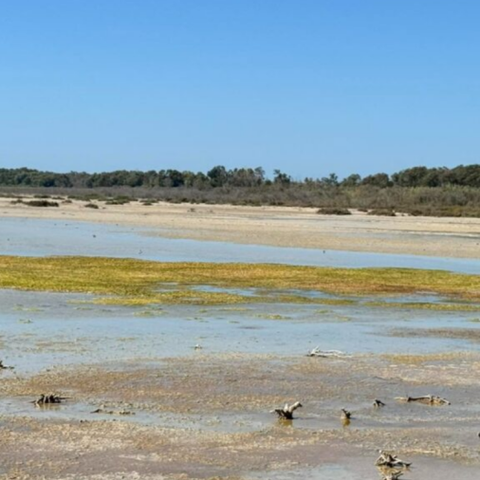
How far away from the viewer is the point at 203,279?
28.5m

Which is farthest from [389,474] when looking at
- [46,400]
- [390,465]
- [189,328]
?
[189,328]

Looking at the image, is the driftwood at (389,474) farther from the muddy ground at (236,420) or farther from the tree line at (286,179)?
the tree line at (286,179)

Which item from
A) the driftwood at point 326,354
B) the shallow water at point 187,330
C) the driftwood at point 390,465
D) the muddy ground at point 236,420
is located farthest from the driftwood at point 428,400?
the shallow water at point 187,330

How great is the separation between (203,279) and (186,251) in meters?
12.9

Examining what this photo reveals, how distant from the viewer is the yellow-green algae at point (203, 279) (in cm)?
2442

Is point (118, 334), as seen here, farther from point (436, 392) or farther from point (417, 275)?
point (417, 275)

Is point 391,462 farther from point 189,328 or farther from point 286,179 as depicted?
point 286,179

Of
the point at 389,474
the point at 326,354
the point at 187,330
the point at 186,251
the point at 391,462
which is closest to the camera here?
the point at 389,474

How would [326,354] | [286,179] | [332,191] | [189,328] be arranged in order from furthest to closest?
1. [286,179]
2. [332,191]
3. [189,328]
4. [326,354]

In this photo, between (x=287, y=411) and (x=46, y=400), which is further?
(x=46, y=400)

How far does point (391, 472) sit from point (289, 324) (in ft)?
33.2

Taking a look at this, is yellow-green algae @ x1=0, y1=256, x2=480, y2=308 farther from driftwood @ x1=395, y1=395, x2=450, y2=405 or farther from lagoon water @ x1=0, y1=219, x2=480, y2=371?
driftwood @ x1=395, y1=395, x2=450, y2=405

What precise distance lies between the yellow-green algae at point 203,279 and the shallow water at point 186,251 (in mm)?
3411

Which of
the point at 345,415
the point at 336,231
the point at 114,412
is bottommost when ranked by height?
the point at 114,412
